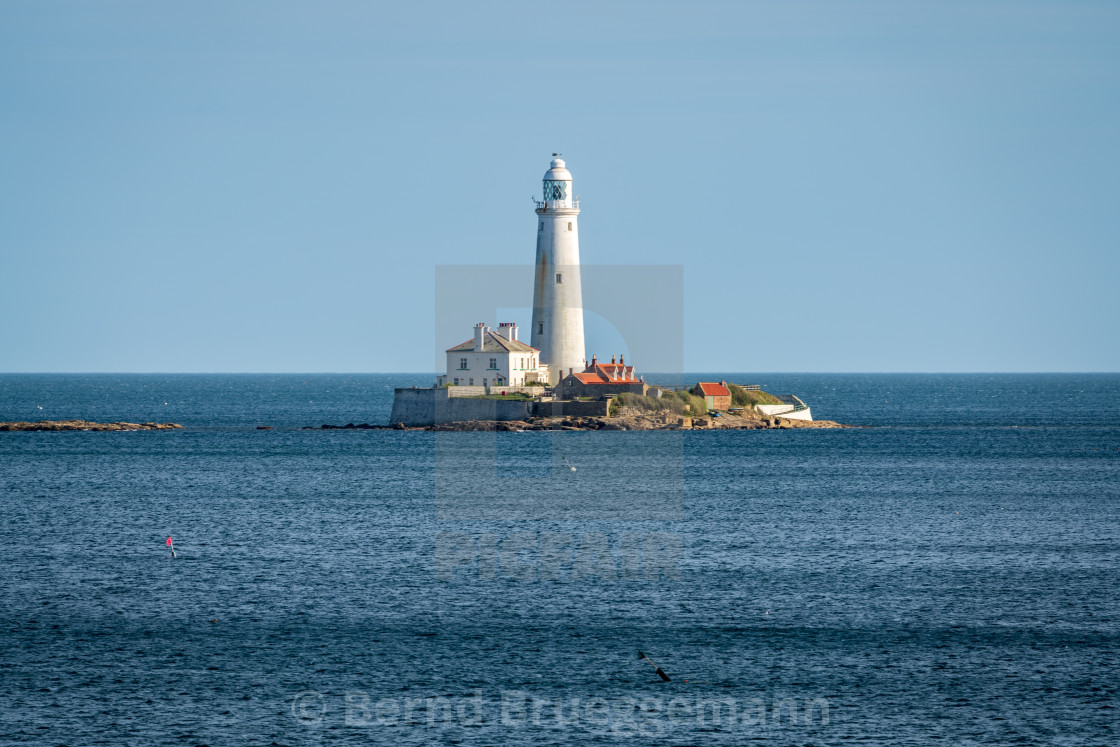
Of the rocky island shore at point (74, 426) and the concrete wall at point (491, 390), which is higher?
the concrete wall at point (491, 390)

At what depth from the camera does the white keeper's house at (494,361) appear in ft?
308

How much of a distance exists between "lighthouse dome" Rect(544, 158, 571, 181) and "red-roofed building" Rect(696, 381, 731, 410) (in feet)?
74.8

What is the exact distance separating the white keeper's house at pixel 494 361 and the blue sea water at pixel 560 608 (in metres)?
21.4

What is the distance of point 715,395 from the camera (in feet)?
347

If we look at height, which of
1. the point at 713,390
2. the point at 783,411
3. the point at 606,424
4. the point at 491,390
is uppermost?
the point at 713,390

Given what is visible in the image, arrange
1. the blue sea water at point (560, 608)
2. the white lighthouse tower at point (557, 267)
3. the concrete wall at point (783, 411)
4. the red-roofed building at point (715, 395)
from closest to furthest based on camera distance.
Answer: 1. the blue sea water at point (560, 608)
2. the white lighthouse tower at point (557, 267)
3. the red-roofed building at point (715, 395)
4. the concrete wall at point (783, 411)

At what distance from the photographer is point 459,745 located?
80.4 ft

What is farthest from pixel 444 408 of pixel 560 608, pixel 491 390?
pixel 560 608

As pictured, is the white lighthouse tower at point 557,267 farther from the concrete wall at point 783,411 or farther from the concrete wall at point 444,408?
the concrete wall at point 783,411

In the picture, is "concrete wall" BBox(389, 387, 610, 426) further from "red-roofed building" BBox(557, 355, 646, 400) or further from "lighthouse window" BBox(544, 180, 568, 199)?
"lighthouse window" BBox(544, 180, 568, 199)

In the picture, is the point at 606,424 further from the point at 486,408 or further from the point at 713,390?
the point at 713,390

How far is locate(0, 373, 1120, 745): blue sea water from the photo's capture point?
26.0 metres

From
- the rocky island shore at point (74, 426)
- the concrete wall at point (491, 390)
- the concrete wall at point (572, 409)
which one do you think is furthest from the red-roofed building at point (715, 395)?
the rocky island shore at point (74, 426)

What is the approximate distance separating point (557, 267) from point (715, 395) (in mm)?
20813
